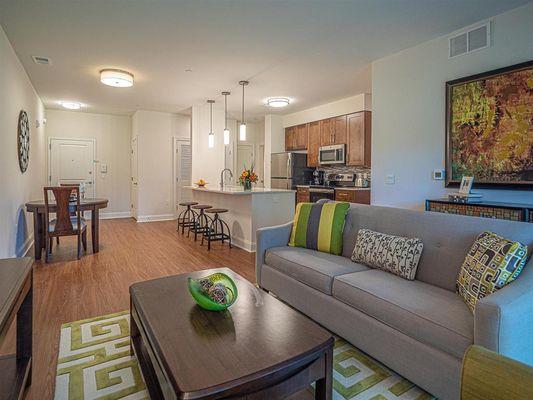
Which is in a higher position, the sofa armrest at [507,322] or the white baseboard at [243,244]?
the sofa armrest at [507,322]

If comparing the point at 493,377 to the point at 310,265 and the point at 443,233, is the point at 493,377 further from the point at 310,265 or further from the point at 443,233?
the point at 310,265

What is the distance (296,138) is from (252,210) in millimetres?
3382

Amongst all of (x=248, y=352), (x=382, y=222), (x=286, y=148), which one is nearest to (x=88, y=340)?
(x=248, y=352)

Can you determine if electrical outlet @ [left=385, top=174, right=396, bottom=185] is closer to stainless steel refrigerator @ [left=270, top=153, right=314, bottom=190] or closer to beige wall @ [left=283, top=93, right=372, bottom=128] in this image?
beige wall @ [left=283, top=93, right=372, bottom=128]

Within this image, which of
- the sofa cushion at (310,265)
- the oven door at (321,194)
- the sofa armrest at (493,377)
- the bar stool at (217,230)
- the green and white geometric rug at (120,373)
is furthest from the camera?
the oven door at (321,194)

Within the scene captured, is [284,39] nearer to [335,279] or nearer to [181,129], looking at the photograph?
[335,279]

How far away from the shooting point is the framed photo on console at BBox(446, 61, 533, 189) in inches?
111

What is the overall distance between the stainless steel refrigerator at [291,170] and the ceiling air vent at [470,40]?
4.18 metres

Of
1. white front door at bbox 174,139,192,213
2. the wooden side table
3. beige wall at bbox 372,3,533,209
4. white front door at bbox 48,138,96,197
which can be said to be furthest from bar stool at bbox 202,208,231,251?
white front door at bbox 48,138,96,197

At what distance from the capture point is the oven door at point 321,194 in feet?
20.5

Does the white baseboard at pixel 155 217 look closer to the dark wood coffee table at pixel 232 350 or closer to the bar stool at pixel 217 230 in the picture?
the bar stool at pixel 217 230

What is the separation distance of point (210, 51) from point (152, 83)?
1.82 metres

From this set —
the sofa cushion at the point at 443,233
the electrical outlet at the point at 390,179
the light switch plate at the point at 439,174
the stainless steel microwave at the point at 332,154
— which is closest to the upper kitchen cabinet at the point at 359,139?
the stainless steel microwave at the point at 332,154

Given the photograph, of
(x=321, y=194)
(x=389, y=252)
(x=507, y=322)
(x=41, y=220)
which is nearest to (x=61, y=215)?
(x=41, y=220)
